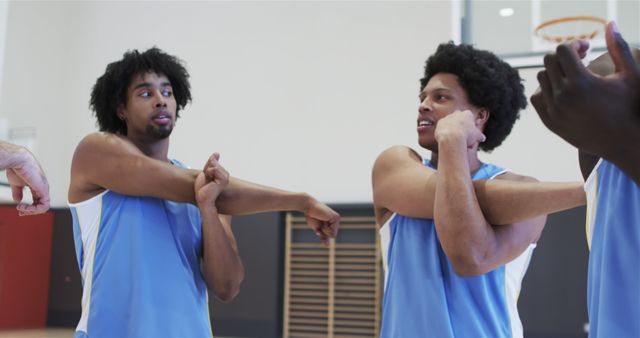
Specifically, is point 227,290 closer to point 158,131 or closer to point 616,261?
point 158,131

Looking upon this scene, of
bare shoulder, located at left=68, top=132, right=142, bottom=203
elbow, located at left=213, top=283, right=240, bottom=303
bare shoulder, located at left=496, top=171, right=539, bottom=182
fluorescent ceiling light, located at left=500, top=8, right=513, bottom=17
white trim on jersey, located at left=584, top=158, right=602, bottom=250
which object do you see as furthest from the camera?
fluorescent ceiling light, located at left=500, top=8, right=513, bottom=17

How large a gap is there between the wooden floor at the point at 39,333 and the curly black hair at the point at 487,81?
7689 millimetres

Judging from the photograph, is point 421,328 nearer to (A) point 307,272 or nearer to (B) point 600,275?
(B) point 600,275

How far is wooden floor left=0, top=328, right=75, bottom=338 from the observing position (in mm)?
8359

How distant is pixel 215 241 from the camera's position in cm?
219

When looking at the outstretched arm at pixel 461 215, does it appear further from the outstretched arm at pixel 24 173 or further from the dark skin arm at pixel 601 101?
the outstretched arm at pixel 24 173

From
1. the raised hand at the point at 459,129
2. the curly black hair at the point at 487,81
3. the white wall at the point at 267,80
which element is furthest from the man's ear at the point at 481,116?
the white wall at the point at 267,80

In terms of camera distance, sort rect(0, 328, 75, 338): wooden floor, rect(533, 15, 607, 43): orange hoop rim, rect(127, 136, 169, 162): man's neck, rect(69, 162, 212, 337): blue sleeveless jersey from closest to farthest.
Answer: rect(69, 162, 212, 337): blue sleeveless jersey, rect(127, 136, 169, 162): man's neck, rect(533, 15, 607, 43): orange hoop rim, rect(0, 328, 75, 338): wooden floor

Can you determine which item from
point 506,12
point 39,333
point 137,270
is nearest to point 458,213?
point 137,270

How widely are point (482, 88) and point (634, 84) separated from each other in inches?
48.4

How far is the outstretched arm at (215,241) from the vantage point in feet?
6.86

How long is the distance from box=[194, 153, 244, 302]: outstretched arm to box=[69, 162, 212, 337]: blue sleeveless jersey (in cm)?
6

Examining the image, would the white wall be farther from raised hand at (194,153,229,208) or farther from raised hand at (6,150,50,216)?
raised hand at (6,150,50,216)

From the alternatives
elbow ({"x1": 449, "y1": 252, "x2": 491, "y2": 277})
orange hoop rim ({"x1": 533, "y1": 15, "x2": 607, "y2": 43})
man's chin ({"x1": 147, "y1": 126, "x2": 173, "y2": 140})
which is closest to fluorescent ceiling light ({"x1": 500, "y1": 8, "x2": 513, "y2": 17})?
orange hoop rim ({"x1": 533, "y1": 15, "x2": 607, "y2": 43})
